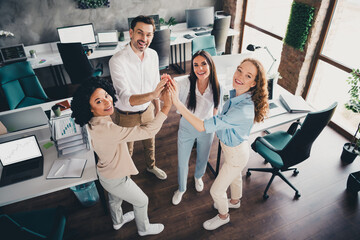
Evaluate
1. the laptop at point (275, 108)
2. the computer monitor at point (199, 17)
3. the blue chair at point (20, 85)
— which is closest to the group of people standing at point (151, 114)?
the laptop at point (275, 108)

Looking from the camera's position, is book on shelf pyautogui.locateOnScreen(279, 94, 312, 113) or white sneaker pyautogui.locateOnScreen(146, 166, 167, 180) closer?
book on shelf pyautogui.locateOnScreen(279, 94, 312, 113)

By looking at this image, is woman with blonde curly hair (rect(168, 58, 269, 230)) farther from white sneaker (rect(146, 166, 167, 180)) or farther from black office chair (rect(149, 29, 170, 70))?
black office chair (rect(149, 29, 170, 70))

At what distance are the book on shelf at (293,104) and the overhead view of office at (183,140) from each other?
2 cm

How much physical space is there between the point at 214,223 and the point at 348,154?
212 cm

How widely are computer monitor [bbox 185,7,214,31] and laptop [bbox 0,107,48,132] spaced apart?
4089mm

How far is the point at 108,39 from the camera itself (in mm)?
4918

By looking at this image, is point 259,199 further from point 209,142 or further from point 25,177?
point 25,177

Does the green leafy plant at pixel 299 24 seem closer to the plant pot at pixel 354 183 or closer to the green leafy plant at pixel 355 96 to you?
the green leafy plant at pixel 355 96

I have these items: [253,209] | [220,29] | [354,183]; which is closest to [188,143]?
[253,209]

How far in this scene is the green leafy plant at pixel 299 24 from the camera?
357 centimetres

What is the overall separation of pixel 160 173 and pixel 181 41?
125 inches

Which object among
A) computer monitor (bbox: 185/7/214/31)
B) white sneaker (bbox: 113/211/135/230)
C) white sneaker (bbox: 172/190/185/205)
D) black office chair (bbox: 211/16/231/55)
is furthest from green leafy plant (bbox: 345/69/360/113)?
computer monitor (bbox: 185/7/214/31)

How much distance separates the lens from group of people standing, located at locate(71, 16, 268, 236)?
5.45 ft

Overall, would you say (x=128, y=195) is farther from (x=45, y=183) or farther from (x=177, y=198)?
(x=177, y=198)
